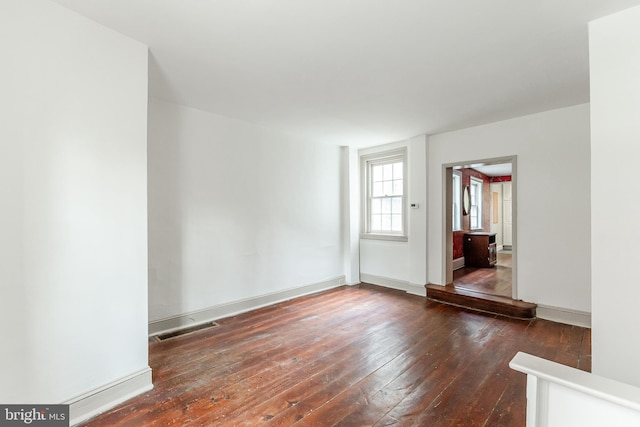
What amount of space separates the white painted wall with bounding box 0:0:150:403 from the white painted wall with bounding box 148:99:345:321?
3.89ft

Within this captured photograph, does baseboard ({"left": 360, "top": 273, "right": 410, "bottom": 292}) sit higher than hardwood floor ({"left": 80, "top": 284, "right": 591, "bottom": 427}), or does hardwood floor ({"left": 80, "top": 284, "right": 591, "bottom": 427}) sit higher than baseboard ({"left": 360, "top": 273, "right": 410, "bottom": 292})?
baseboard ({"left": 360, "top": 273, "right": 410, "bottom": 292})

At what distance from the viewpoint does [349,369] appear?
2527 millimetres

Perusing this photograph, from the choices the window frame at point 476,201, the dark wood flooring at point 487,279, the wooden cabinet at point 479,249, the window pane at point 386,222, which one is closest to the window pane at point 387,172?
the window pane at point 386,222

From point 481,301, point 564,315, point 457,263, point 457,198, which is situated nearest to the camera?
point 564,315

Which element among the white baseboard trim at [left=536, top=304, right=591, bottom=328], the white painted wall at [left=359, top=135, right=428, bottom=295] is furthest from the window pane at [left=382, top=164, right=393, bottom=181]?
the white baseboard trim at [left=536, top=304, right=591, bottom=328]

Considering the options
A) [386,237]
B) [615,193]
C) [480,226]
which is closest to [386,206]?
[386,237]

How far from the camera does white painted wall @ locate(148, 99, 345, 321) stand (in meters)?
3.31

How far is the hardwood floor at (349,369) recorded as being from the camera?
1936mm

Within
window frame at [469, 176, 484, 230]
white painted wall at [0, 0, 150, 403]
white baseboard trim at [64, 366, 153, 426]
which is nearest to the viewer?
white painted wall at [0, 0, 150, 403]

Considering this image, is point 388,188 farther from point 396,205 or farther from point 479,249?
point 479,249

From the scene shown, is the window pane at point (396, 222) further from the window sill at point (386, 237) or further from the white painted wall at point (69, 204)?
the white painted wall at point (69, 204)

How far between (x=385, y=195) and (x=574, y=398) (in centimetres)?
466

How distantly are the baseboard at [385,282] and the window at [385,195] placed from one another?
0.77 meters

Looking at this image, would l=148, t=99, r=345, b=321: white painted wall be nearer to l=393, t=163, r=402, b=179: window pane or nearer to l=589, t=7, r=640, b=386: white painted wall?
l=393, t=163, r=402, b=179: window pane
